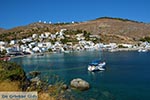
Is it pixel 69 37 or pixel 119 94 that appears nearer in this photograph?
pixel 119 94

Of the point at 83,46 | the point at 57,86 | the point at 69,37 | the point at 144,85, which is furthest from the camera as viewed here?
the point at 69,37

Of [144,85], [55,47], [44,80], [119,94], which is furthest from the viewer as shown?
[55,47]

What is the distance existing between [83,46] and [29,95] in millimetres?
169234

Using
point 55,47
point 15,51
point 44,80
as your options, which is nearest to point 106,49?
point 55,47

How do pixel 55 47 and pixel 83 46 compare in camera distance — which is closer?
pixel 55 47

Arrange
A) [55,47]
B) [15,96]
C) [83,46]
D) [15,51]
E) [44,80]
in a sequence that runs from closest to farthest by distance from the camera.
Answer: [15,96], [44,80], [15,51], [55,47], [83,46]

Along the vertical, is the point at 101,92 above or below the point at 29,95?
below

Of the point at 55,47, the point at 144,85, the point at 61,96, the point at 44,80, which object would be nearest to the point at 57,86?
the point at 61,96

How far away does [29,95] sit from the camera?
237 inches

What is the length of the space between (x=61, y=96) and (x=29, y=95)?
6.20 ft

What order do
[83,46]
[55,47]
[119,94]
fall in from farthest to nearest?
[83,46] < [55,47] < [119,94]

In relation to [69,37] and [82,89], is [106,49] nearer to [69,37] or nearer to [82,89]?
[69,37]

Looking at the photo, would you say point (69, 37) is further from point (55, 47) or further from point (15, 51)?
point (15, 51)

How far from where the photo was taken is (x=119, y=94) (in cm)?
3447
